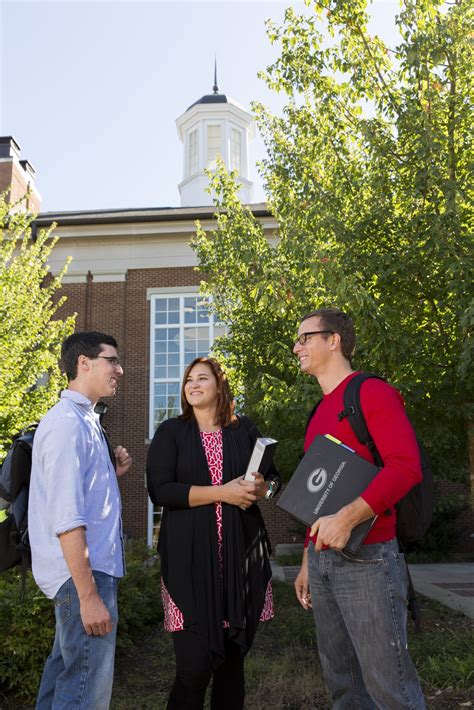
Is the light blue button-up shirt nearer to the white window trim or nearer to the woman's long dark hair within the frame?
the woman's long dark hair

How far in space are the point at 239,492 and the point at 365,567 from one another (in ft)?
2.40

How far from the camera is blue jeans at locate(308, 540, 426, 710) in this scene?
2.32 m

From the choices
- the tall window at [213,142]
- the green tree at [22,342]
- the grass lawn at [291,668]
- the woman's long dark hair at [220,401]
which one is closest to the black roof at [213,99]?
the tall window at [213,142]

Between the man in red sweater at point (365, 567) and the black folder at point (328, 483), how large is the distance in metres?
0.07

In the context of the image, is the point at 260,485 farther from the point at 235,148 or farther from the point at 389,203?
the point at 235,148

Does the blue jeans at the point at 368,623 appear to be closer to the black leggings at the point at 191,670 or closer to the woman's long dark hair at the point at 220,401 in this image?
the black leggings at the point at 191,670

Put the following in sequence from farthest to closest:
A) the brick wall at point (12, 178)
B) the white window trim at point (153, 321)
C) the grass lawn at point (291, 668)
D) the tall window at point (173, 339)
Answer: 1. the brick wall at point (12, 178)
2. the tall window at point (173, 339)
3. the white window trim at point (153, 321)
4. the grass lawn at point (291, 668)

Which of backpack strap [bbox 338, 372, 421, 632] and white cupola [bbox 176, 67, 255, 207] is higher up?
white cupola [bbox 176, 67, 255, 207]

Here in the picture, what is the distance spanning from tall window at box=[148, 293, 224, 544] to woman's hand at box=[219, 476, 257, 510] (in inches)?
634

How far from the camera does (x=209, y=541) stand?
3.04 m

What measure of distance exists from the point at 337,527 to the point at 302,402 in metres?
4.19

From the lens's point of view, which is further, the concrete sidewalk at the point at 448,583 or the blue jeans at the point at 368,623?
the concrete sidewalk at the point at 448,583

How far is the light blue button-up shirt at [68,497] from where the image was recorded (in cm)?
242

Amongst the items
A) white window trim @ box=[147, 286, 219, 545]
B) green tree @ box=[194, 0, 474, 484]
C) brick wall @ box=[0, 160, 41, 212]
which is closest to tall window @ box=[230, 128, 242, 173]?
brick wall @ box=[0, 160, 41, 212]
